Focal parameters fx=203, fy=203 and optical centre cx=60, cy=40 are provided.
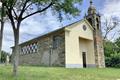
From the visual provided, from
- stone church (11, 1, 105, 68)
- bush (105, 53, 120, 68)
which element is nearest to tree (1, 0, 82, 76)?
stone church (11, 1, 105, 68)

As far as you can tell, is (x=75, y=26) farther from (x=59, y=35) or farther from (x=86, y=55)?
(x=86, y=55)

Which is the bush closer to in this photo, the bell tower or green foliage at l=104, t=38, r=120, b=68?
green foliage at l=104, t=38, r=120, b=68

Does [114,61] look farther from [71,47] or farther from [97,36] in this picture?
[71,47]

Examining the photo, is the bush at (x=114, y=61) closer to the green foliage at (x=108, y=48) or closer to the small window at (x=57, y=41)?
the green foliage at (x=108, y=48)

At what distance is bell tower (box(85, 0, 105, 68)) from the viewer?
28.9 metres

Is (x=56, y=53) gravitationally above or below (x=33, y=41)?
below

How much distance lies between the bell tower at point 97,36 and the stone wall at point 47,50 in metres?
6.38

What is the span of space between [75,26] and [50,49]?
4.47 m

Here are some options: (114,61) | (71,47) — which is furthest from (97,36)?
(114,61)

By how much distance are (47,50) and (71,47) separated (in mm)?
3899

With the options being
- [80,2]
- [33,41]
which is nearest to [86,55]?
[33,41]

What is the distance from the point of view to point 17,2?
1397 centimetres

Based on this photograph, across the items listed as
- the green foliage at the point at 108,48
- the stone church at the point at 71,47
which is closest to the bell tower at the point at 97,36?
the stone church at the point at 71,47

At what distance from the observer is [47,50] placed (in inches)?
1078
